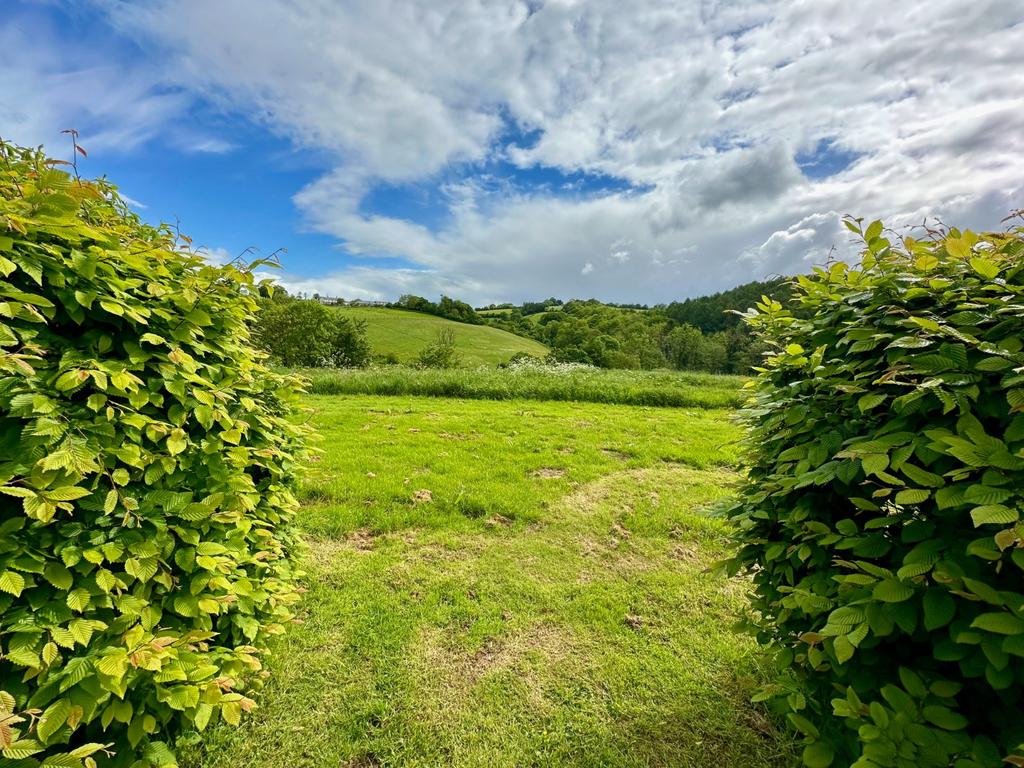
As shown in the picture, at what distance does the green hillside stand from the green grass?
105 ft

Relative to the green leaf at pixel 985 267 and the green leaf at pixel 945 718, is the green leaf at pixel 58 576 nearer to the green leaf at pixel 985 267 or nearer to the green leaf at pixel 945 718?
the green leaf at pixel 945 718

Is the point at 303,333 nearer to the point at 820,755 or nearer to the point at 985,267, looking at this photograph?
the point at 820,755

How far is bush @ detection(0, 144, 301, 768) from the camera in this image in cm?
160

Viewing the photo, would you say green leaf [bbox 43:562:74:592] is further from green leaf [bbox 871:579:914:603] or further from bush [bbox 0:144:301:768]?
green leaf [bbox 871:579:914:603]

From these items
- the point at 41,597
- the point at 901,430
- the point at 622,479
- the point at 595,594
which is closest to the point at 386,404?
the point at 622,479

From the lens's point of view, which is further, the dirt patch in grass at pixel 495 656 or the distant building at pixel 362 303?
the distant building at pixel 362 303

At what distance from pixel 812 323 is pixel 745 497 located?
1076mm

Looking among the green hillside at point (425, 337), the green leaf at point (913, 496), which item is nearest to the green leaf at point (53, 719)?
the green leaf at point (913, 496)

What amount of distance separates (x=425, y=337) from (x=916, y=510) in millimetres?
61483

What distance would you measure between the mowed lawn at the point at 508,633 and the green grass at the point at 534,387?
330 inches

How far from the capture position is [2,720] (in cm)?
132

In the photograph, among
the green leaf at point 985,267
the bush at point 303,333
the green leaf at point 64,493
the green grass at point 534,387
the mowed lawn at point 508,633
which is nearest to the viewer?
the green leaf at point 985,267

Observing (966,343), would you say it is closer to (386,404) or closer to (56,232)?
(56,232)

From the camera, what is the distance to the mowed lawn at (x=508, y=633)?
257 cm
